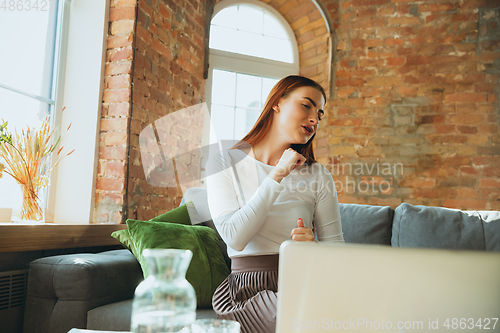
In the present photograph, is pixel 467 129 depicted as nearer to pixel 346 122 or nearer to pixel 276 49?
pixel 346 122

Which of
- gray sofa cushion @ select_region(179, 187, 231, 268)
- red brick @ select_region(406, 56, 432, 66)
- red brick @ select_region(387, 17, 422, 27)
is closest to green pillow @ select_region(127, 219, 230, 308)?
gray sofa cushion @ select_region(179, 187, 231, 268)

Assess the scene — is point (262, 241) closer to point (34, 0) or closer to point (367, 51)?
point (34, 0)

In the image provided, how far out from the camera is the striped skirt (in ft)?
3.57

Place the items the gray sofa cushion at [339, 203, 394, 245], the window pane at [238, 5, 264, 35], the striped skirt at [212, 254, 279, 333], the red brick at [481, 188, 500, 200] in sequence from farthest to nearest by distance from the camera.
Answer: the window pane at [238, 5, 264, 35] < the red brick at [481, 188, 500, 200] < the gray sofa cushion at [339, 203, 394, 245] < the striped skirt at [212, 254, 279, 333]

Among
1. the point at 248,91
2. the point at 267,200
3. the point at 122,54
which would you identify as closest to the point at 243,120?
the point at 248,91

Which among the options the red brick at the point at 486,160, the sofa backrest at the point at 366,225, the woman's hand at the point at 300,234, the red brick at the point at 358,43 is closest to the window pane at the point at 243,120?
the red brick at the point at 358,43

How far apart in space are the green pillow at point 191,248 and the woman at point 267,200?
1.00ft

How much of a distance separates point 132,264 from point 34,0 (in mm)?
1591

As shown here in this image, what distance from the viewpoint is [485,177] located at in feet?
10.3

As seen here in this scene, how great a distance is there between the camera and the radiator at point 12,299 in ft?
5.22

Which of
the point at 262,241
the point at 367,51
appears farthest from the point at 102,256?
→ the point at 367,51

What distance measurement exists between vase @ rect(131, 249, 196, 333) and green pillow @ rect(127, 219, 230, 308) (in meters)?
1.04

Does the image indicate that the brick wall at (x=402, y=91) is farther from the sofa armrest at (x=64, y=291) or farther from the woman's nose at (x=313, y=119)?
the sofa armrest at (x=64, y=291)

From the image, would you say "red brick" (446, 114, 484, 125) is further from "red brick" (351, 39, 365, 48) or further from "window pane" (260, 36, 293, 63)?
"window pane" (260, 36, 293, 63)
